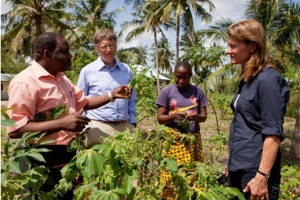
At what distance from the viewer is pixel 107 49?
2893mm

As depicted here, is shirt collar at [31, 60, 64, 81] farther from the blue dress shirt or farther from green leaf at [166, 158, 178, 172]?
the blue dress shirt

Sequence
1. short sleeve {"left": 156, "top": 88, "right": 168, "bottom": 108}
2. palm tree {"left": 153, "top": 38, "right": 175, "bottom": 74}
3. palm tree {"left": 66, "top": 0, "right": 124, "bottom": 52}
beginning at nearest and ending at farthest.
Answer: short sleeve {"left": 156, "top": 88, "right": 168, "bottom": 108} → palm tree {"left": 66, "top": 0, "right": 124, "bottom": 52} → palm tree {"left": 153, "top": 38, "right": 175, "bottom": 74}

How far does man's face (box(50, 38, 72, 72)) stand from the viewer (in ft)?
6.19

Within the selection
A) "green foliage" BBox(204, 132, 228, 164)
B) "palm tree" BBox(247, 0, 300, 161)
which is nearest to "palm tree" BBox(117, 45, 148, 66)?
"palm tree" BBox(247, 0, 300, 161)

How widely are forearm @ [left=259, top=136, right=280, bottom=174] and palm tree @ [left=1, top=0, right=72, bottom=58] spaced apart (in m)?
15.9

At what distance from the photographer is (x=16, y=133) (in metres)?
1.71

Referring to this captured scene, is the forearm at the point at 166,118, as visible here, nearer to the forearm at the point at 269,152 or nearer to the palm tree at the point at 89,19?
the forearm at the point at 269,152

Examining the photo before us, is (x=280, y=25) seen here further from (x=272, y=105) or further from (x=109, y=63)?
(x=272, y=105)

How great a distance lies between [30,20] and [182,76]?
51.4 feet

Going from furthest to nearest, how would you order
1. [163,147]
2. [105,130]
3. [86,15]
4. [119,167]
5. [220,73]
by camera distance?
[86,15]
[220,73]
[105,130]
[163,147]
[119,167]

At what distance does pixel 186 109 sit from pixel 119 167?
1.65 metres

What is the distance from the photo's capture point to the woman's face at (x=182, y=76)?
301 cm

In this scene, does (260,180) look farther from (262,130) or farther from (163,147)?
(163,147)

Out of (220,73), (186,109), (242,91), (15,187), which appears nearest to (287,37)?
(220,73)
